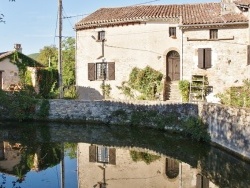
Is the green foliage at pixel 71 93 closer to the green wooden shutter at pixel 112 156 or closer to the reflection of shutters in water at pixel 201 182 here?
the green wooden shutter at pixel 112 156

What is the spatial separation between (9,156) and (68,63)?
3321 centimetres

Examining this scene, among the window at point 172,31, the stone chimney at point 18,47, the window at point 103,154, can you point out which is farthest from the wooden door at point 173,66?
the stone chimney at point 18,47

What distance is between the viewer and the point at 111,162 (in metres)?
14.2

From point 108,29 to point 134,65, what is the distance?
3.71 metres

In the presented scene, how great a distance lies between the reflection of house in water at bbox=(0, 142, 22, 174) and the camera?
1346cm

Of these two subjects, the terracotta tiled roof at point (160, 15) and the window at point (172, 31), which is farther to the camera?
the window at point (172, 31)

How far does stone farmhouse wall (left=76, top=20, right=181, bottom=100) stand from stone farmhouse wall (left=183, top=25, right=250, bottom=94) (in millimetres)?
1621

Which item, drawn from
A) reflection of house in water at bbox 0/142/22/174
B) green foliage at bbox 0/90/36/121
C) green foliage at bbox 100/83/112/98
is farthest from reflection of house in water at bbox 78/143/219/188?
green foliage at bbox 100/83/112/98

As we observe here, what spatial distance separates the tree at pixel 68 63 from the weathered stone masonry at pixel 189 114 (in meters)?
17.4

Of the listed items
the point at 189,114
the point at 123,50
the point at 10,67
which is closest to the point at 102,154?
the point at 189,114

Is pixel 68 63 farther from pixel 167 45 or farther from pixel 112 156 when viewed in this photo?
pixel 112 156

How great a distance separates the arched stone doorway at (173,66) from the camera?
1040 inches

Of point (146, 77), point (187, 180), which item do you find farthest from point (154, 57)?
point (187, 180)

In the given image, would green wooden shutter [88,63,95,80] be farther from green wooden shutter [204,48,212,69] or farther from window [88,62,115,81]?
green wooden shutter [204,48,212,69]
